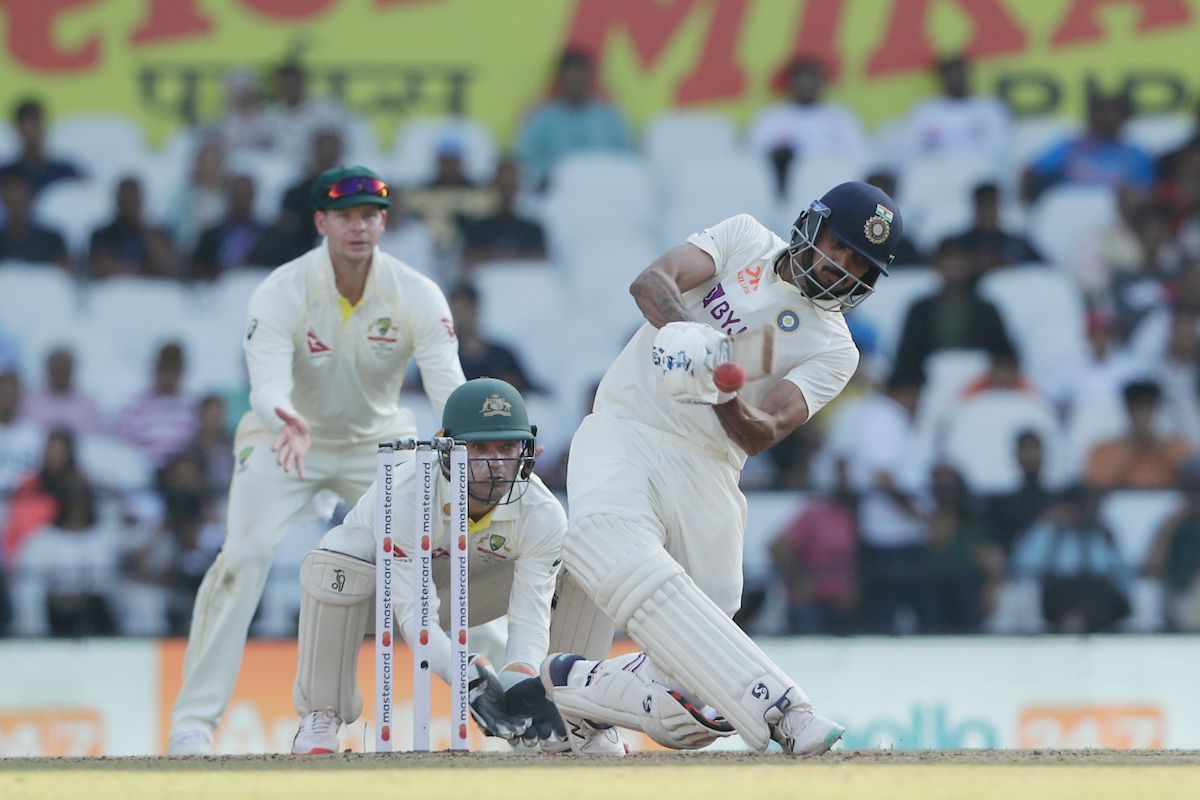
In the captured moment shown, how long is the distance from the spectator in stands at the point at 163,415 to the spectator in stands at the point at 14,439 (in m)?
0.43

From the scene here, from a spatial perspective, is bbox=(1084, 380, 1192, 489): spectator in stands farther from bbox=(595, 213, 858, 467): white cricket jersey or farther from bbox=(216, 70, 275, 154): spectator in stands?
bbox=(216, 70, 275, 154): spectator in stands

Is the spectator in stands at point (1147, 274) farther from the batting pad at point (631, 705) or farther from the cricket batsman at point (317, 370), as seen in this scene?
the batting pad at point (631, 705)

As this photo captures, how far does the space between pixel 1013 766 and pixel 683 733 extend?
3.52 ft

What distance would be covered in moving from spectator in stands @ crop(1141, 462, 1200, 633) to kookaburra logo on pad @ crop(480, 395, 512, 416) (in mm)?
4095

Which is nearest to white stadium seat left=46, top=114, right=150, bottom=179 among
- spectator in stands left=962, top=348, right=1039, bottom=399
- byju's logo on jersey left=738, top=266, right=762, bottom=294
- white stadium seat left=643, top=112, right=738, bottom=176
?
white stadium seat left=643, top=112, right=738, bottom=176

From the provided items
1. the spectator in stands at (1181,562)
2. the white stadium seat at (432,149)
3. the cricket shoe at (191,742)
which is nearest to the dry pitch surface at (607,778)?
the cricket shoe at (191,742)

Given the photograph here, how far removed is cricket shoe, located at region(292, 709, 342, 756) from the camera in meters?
5.73

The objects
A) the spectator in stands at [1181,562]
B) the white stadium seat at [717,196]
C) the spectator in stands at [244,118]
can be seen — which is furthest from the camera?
the spectator in stands at [244,118]

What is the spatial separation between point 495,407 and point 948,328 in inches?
200

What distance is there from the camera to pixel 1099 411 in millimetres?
9828

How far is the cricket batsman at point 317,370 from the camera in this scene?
21.1 ft

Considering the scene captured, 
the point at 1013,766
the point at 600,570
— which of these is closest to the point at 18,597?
the point at 600,570

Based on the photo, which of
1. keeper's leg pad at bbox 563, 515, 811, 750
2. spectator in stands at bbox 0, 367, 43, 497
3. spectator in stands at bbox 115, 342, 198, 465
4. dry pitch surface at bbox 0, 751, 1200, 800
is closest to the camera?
dry pitch surface at bbox 0, 751, 1200, 800

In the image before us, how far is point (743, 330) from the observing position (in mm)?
5355
